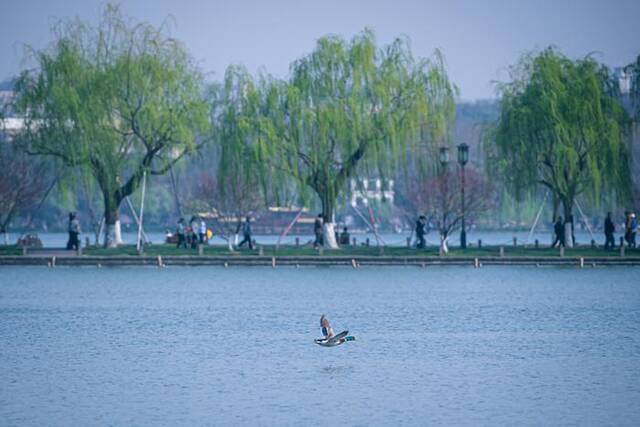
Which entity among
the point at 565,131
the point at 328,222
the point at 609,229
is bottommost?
the point at 609,229

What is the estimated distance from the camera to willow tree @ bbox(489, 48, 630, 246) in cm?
5806

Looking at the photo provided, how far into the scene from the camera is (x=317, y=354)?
92.7 ft

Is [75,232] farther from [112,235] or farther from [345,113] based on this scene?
[345,113]

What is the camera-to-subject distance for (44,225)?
15075cm

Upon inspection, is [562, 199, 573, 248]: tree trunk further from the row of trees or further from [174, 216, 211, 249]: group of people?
[174, 216, 211, 249]: group of people

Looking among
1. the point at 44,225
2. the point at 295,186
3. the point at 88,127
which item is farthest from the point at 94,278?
the point at 44,225

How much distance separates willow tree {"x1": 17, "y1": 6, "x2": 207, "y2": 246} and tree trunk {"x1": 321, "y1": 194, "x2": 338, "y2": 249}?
723 centimetres

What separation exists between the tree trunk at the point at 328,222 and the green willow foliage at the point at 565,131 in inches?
346

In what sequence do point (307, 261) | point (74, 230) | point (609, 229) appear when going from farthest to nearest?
point (74, 230), point (609, 229), point (307, 261)

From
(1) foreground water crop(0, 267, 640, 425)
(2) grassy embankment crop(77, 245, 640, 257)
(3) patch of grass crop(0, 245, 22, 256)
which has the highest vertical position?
(3) patch of grass crop(0, 245, 22, 256)

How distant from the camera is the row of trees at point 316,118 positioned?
58.5 metres

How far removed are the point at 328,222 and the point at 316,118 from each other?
5.31m

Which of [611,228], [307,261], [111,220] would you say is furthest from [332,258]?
[611,228]

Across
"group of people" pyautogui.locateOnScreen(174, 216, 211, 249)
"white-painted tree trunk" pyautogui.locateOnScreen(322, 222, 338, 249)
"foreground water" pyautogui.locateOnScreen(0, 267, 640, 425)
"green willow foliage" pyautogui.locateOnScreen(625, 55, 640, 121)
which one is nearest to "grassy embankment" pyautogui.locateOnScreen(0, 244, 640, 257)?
"white-painted tree trunk" pyautogui.locateOnScreen(322, 222, 338, 249)
